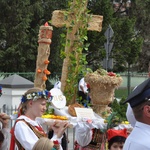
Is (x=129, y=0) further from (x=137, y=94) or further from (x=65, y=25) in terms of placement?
(x=137, y=94)

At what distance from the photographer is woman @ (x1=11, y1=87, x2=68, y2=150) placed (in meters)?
3.40

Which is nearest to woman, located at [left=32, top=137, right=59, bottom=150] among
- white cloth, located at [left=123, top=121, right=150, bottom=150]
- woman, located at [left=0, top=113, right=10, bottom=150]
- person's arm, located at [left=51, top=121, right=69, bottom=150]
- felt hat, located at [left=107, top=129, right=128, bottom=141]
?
person's arm, located at [left=51, top=121, right=69, bottom=150]

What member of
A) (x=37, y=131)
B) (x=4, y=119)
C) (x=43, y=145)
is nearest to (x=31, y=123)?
(x=37, y=131)

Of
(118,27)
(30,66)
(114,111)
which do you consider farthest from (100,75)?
(118,27)

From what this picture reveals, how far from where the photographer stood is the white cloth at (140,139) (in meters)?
1.89

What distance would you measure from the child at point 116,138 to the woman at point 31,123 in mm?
412

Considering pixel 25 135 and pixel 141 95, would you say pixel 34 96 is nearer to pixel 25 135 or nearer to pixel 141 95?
pixel 25 135

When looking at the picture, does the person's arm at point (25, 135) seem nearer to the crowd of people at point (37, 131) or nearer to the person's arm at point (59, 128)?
the crowd of people at point (37, 131)

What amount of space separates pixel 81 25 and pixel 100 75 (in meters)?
0.96

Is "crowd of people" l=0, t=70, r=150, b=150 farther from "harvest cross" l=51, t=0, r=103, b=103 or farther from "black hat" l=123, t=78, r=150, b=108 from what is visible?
"harvest cross" l=51, t=0, r=103, b=103

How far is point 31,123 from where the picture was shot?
3469 millimetres

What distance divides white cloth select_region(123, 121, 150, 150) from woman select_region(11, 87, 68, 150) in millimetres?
1507

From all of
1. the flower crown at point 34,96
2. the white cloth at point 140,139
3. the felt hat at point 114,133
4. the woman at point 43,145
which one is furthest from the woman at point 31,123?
the white cloth at point 140,139

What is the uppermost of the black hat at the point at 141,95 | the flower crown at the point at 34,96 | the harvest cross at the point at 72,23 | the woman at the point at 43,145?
Result: the harvest cross at the point at 72,23
